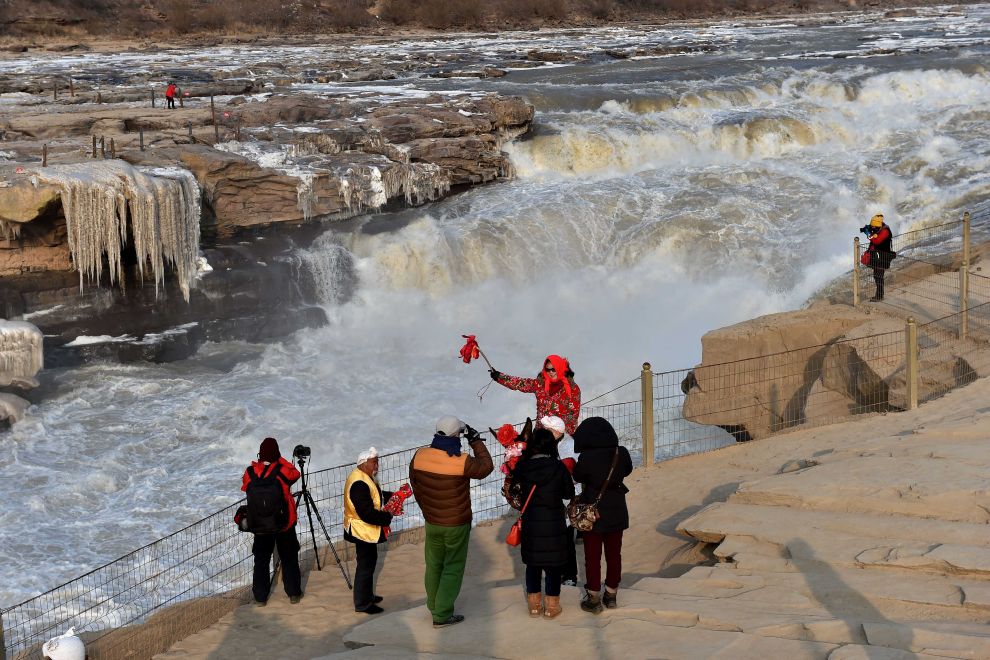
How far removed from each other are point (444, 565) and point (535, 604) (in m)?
0.60

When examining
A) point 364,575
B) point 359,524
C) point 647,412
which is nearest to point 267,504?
point 359,524

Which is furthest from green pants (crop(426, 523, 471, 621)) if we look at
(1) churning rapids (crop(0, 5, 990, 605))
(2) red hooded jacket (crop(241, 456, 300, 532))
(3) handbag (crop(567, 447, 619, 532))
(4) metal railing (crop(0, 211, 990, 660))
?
(1) churning rapids (crop(0, 5, 990, 605))

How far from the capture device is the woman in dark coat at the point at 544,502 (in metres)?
6.49

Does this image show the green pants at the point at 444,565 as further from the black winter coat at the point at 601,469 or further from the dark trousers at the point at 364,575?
the dark trousers at the point at 364,575

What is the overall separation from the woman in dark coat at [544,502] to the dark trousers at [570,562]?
3.8 inches

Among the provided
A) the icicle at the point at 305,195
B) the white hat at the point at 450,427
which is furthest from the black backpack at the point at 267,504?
the icicle at the point at 305,195

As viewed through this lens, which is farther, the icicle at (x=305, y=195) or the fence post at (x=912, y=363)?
the icicle at (x=305, y=195)

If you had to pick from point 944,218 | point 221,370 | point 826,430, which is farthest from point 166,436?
point 944,218

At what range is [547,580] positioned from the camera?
670 centimetres

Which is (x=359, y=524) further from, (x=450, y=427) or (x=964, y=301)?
(x=964, y=301)

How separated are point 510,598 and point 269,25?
51856 mm

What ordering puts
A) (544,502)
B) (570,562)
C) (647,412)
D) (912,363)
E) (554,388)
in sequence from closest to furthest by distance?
(544,502), (570,562), (554,388), (647,412), (912,363)

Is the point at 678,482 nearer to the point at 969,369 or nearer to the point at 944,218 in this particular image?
the point at 969,369

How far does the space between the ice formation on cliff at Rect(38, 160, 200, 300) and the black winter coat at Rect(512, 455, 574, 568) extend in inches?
481
